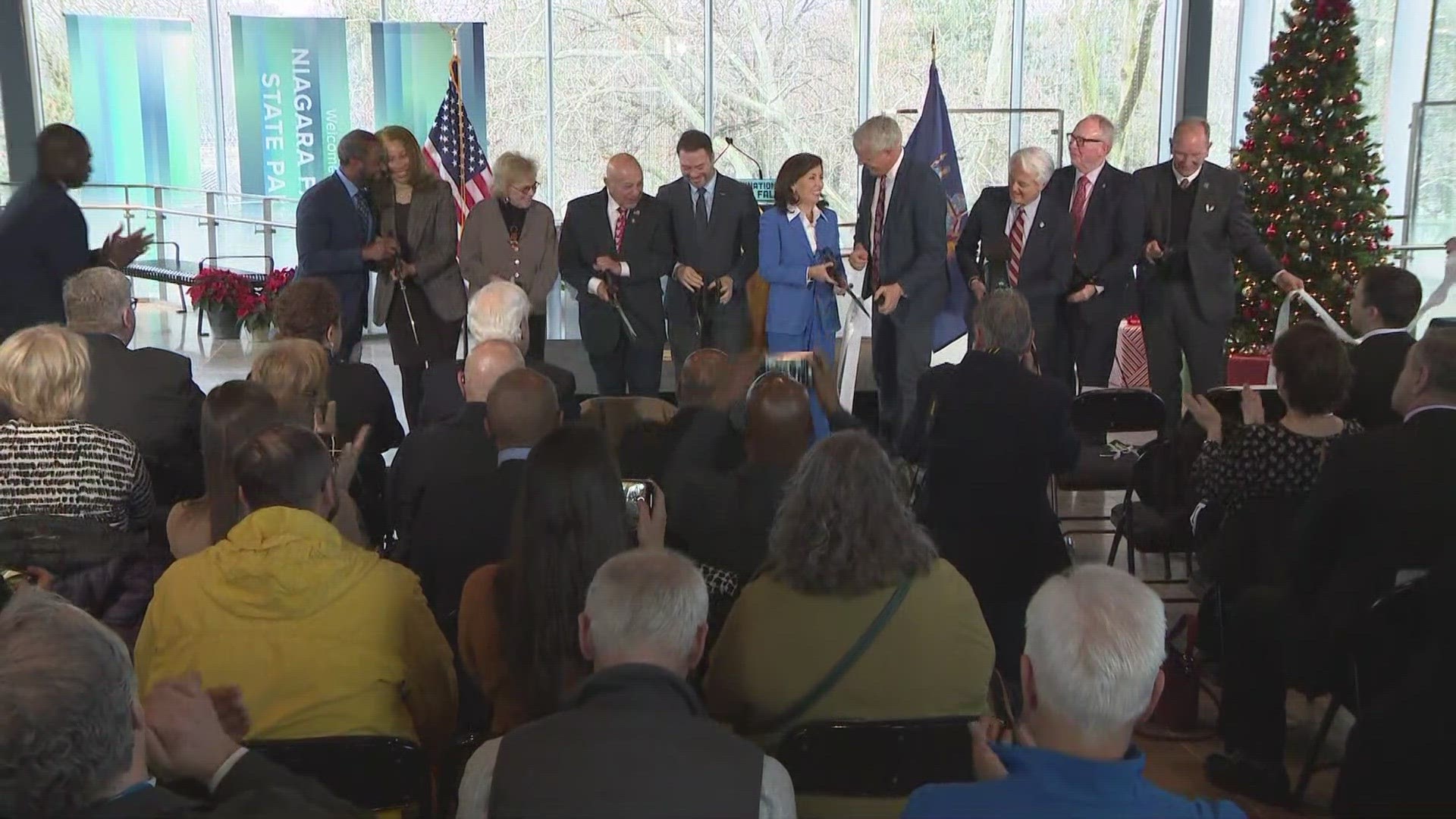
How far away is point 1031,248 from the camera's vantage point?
21.2 feet

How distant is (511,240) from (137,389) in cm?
266

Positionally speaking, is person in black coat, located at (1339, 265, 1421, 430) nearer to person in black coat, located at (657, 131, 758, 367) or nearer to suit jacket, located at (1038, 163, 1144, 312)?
suit jacket, located at (1038, 163, 1144, 312)

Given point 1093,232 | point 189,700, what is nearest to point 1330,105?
point 1093,232

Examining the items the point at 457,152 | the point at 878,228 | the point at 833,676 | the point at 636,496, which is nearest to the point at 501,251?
the point at 457,152

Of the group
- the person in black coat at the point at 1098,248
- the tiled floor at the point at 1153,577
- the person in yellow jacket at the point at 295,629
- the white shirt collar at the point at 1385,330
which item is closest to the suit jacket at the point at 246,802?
the person in yellow jacket at the point at 295,629

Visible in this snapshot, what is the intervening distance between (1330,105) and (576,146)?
676cm

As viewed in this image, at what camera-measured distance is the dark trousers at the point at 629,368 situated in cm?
673

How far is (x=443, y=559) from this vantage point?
312 cm

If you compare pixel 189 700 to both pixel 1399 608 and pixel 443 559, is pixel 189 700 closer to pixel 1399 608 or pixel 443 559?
pixel 443 559

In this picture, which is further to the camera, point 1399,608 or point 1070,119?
point 1070,119

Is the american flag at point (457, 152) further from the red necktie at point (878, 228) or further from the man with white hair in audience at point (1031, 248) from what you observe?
the man with white hair in audience at point (1031, 248)

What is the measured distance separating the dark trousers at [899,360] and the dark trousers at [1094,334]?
2.26ft

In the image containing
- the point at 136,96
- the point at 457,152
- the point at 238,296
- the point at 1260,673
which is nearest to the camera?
the point at 1260,673

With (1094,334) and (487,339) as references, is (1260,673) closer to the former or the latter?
(487,339)
